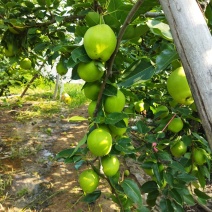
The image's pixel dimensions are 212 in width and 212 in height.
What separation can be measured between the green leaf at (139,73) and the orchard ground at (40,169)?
1.25 metres

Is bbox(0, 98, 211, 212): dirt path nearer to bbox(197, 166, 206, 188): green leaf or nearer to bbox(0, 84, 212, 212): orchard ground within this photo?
bbox(0, 84, 212, 212): orchard ground

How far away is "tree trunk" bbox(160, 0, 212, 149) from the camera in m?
0.40

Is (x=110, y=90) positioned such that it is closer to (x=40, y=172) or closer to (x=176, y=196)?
(x=176, y=196)

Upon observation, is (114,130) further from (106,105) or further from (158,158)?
(158,158)

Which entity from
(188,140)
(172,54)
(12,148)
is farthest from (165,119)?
(12,148)

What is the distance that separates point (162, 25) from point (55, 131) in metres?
3.27

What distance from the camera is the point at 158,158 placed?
1.21 metres

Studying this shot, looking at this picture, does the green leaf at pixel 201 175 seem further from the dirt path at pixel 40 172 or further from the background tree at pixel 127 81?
the dirt path at pixel 40 172

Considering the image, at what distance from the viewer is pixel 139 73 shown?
73cm

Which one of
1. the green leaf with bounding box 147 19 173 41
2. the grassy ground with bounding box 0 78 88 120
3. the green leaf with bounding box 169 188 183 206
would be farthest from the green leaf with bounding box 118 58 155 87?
the grassy ground with bounding box 0 78 88 120

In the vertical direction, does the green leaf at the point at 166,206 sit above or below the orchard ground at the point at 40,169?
above

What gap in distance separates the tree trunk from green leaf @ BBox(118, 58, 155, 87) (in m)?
0.28

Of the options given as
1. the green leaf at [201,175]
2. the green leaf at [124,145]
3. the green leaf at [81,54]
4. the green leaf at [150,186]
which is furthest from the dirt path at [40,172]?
the green leaf at [81,54]

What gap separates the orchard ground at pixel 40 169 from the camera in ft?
6.68
